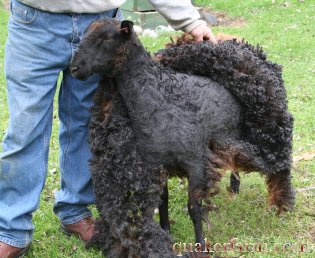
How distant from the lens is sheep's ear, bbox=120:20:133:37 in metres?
3.10

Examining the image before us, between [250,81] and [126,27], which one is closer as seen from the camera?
[126,27]

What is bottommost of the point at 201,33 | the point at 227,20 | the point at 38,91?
the point at 227,20

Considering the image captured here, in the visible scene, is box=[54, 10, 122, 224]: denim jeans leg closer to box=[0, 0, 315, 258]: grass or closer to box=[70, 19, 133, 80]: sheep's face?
box=[0, 0, 315, 258]: grass

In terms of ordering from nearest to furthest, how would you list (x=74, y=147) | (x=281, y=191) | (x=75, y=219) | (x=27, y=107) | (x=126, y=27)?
(x=126, y=27) → (x=27, y=107) → (x=74, y=147) → (x=75, y=219) → (x=281, y=191)

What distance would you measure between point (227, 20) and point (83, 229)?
8633 mm

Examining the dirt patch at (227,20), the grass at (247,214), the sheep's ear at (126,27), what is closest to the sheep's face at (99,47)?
the sheep's ear at (126,27)

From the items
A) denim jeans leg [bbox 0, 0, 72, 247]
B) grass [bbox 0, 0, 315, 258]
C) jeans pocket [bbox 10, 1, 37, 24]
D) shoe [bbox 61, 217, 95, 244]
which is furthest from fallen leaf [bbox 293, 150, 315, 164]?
jeans pocket [bbox 10, 1, 37, 24]

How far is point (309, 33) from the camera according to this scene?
1023 cm

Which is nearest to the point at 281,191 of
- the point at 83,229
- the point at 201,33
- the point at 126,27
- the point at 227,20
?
the point at 201,33

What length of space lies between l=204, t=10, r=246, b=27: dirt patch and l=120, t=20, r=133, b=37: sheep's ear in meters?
8.52

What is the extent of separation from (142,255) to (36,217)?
4.53 ft

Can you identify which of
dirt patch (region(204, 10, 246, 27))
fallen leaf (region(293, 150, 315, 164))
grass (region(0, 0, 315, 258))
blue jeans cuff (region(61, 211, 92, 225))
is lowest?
dirt patch (region(204, 10, 246, 27))

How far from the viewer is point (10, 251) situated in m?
3.71

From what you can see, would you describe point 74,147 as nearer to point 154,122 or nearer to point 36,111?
point 36,111
